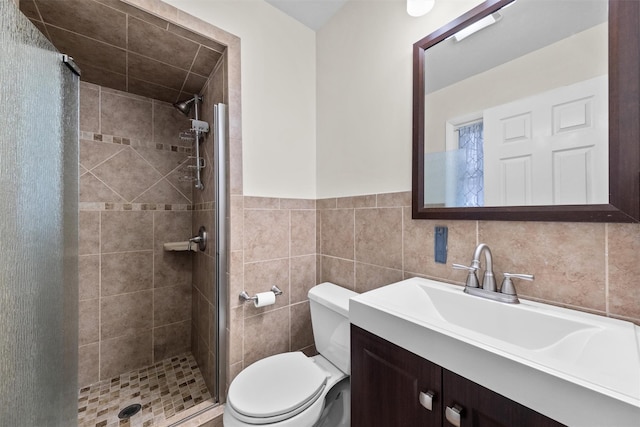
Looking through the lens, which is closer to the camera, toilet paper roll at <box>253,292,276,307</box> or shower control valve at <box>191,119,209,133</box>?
toilet paper roll at <box>253,292,276,307</box>

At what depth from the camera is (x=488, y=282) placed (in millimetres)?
841

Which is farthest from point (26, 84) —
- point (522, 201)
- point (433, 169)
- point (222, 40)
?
Answer: point (522, 201)

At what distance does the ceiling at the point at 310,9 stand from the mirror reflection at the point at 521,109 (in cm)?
78

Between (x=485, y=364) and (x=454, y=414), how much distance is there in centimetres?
15

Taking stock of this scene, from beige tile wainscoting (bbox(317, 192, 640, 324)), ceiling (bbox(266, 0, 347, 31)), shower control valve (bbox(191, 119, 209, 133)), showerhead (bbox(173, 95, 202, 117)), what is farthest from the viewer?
showerhead (bbox(173, 95, 202, 117))

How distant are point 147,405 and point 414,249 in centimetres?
182

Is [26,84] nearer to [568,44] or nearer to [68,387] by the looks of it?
[68,387]

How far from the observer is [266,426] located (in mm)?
896

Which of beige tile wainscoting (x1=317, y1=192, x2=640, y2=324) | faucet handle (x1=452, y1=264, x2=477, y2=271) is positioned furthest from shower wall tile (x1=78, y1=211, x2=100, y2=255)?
faucet handle (x1=452, y1=264, x2=477, y2=271)

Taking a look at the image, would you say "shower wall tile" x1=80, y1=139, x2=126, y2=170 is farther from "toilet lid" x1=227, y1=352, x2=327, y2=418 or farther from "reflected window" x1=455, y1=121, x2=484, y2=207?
"reflected window" x1=455, y1=121, x2=484, y2=207

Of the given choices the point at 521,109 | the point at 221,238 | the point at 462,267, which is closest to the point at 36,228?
the point at 221,238

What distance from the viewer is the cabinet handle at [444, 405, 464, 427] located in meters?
0.56

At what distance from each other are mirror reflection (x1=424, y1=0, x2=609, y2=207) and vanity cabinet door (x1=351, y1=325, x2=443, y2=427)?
0.61m

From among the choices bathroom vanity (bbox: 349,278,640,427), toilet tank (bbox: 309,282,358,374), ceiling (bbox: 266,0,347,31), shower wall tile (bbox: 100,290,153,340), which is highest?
ceiling (bbox: 266,0,347,31)
